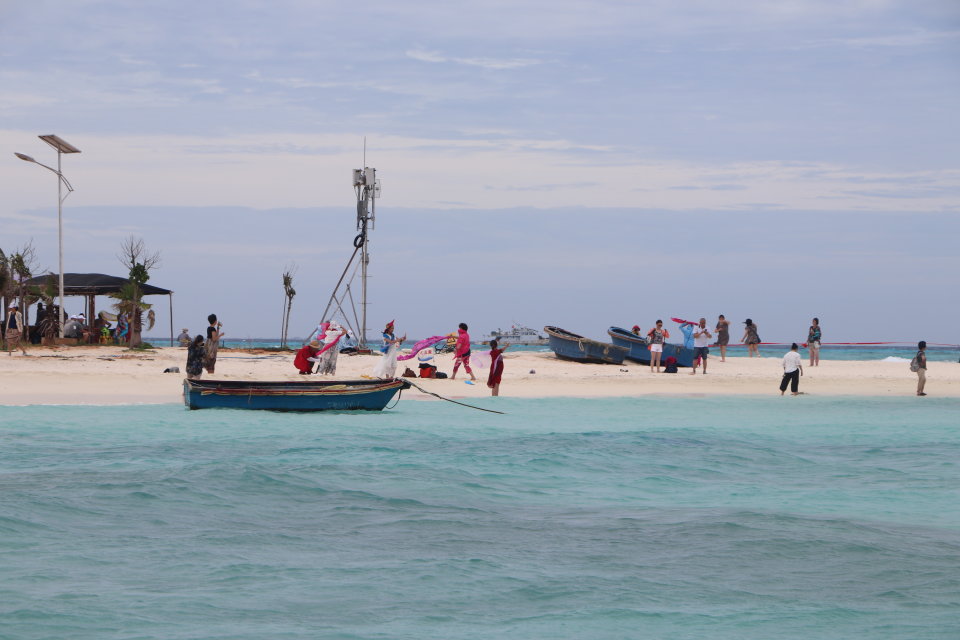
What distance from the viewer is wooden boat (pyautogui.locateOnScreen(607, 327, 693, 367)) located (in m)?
35.8

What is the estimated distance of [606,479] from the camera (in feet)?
50.6

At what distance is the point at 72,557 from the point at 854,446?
14.2m

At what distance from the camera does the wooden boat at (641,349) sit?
35844 millimetres

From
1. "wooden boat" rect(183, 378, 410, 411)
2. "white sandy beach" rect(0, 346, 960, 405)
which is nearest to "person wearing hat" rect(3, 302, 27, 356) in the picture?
"white sandy beach" rect(0, 346, 960, 405)

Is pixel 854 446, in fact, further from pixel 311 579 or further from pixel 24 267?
pixel 24 267

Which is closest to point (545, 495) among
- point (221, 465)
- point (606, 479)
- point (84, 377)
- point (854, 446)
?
point (606, 479)

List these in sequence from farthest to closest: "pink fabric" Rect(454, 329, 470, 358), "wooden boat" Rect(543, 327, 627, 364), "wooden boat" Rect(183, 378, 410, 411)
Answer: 1. "wooden boat" Rect(543, 327, 627, 364)
2. "pink fabric" Rect(454, 329, 470, 358)
3. "wooden boat" Rect(183, 378, 410, 411)

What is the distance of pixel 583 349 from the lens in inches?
1464

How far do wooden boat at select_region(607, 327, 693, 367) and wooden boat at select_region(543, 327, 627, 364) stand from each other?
0.27 meters

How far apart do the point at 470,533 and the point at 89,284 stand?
29483mm

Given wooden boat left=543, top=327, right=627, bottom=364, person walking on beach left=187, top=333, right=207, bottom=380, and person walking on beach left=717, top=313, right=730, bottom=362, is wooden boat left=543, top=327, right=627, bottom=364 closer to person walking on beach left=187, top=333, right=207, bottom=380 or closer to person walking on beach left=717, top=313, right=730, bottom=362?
person walking on beach left=717, top=313, right=730, bottom=362

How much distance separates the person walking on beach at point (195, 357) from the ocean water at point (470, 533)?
3516mm

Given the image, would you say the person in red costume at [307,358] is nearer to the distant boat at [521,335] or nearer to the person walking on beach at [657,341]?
the person walking on beach at [657,341]

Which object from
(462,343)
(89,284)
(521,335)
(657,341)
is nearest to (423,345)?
(462,343)
